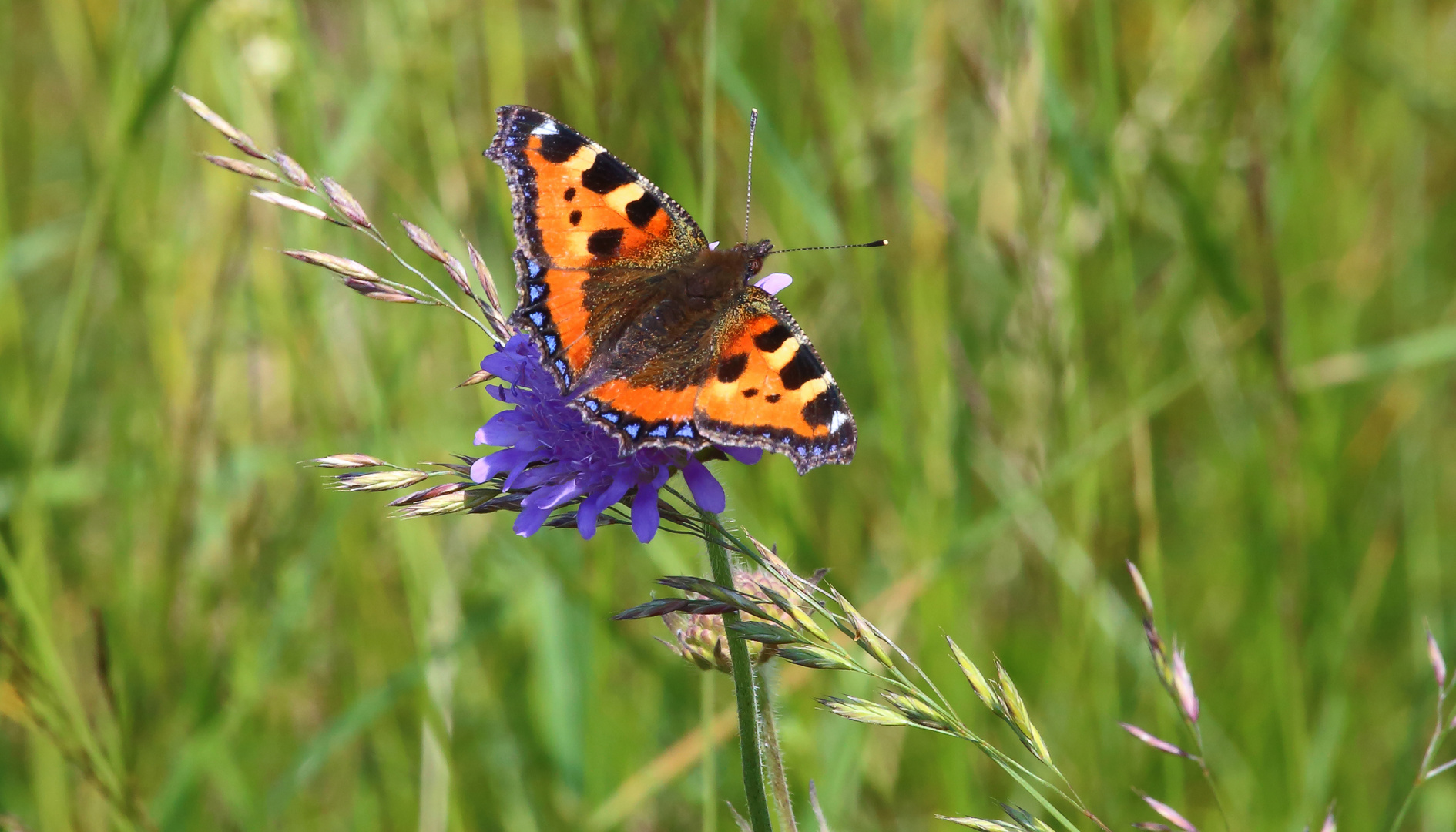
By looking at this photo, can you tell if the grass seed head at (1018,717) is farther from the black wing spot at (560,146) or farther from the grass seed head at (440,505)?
the black wing spot at (560,146)

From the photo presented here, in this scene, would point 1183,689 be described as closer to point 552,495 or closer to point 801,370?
point 801,370

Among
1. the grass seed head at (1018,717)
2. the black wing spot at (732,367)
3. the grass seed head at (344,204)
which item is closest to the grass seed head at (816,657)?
the grass seed head at (1018,717)

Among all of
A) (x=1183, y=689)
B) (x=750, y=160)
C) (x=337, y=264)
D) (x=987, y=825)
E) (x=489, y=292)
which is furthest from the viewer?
(x=750, y=160)

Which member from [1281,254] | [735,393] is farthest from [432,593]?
→ [1281,254]

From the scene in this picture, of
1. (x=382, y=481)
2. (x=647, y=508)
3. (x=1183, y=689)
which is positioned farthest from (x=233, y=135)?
(x=1183, y=689)

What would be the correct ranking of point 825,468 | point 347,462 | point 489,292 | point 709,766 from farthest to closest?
point 825,468 → point 709,766 → point 489,292 → point 347,462

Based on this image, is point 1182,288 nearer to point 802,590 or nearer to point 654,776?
point 654,776

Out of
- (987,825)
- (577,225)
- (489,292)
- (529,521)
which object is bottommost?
(987,825)
